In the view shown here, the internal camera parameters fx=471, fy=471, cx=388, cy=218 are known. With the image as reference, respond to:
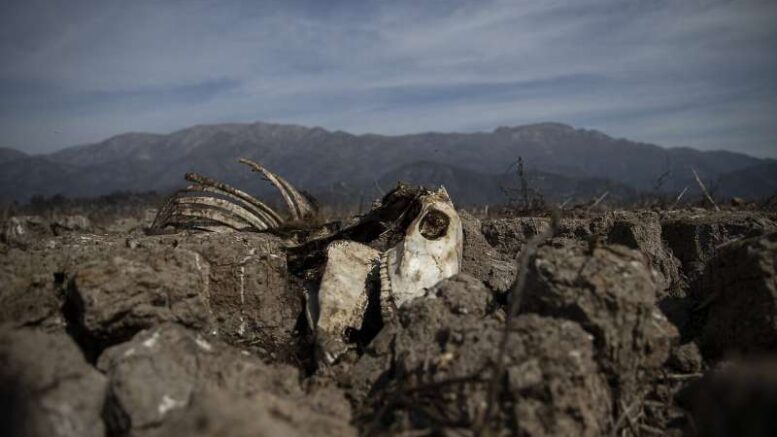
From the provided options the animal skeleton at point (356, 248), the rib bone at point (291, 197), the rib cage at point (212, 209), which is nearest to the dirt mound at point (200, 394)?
the animal skeleton at point (356, 248)

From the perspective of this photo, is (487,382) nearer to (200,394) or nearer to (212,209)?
(200,394)

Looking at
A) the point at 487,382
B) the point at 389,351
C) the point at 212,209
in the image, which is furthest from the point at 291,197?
the point at 487,382

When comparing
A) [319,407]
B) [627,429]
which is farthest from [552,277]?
[319,407]

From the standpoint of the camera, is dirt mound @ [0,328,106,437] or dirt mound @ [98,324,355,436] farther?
dirt mound @ [0,328,106,437]

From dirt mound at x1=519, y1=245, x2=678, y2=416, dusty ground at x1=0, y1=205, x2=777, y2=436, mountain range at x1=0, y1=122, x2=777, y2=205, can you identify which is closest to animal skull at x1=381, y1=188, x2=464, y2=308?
dusty ground at x1=0, y1=205, x2=777, y2=436

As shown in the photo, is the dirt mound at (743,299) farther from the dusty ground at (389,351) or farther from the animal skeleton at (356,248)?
the animal skeleton at (356,248)

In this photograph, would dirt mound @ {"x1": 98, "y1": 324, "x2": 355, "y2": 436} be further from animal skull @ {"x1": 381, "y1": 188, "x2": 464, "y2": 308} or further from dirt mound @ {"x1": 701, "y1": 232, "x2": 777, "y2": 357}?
dirt mound @ {"x1": 701, "y1": 232, "x2": 777, "y2": 357}

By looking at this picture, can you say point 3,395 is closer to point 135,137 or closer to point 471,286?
point 471,286
